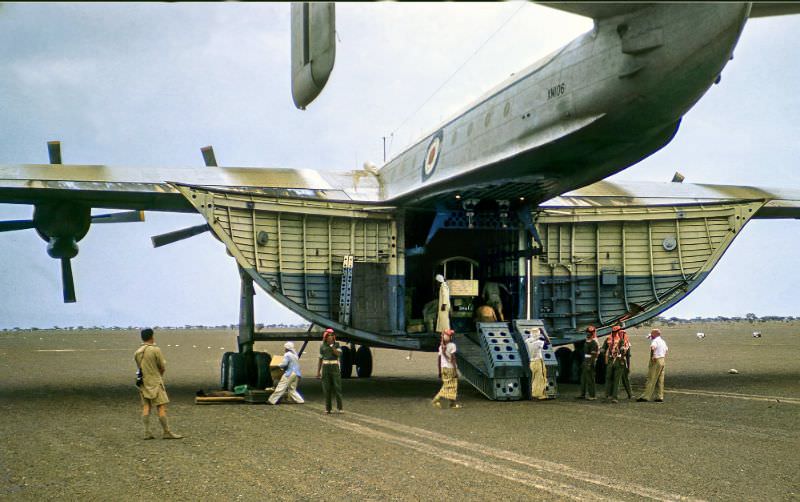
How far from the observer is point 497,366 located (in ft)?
54.0

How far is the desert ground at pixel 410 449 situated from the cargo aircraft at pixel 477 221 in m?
2.24

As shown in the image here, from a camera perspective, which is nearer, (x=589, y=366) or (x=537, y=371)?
(x=537, y=371)

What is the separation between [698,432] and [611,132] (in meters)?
5.09

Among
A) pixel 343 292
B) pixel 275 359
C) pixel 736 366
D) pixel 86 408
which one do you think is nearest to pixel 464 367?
pixel 343 292

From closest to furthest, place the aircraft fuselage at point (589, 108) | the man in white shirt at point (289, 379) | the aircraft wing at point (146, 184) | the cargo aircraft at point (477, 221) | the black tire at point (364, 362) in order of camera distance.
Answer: the aircraft fuselage at point (589, 108)
the cargo aircraft at point (477, 221)
the man in white shirt at point (289, 379)
the aircraft wing at point (146, 184)
the black tire at point (364, 362)

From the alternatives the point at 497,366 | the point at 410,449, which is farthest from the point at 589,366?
the point at 410,449

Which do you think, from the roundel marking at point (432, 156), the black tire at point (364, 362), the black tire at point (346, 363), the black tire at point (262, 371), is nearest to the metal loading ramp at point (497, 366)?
the roundel marking at point (432, 156)

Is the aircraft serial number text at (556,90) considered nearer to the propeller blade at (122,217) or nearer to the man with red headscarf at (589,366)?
the man with red headscarf at (589,366)

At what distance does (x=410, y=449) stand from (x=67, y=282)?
14.8 meters

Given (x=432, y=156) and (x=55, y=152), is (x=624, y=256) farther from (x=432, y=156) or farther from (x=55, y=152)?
(x=55, y=152)

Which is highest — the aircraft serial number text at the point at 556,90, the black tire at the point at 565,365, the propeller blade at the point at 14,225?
the aircraft serial number text at the point at 556,90

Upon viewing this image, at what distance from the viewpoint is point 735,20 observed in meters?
10.1

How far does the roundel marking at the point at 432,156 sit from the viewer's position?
58.3 feet

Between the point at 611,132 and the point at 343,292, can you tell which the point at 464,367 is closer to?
the point at 343,292
